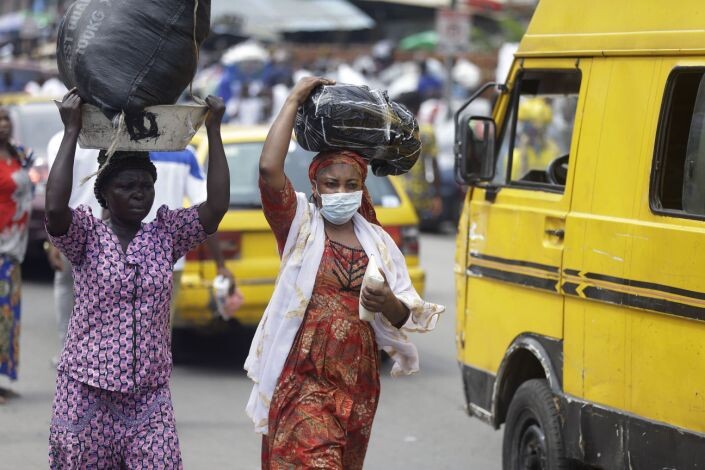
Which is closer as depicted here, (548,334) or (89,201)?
(548,334)

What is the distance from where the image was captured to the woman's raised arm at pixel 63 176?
461 centimetres

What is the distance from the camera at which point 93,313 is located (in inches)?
185

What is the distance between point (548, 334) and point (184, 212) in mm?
1960

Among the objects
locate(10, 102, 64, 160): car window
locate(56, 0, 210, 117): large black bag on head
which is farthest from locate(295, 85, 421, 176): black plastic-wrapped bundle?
locate(10, 102, 64, 160): car window

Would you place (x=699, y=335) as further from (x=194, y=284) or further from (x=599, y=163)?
(x=194, y=284)

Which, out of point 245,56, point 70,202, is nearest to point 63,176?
point 70,202

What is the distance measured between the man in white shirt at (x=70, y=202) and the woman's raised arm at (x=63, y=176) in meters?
2.84

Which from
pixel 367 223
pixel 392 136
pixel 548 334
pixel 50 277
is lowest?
pixel 50 277

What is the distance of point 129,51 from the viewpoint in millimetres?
4844

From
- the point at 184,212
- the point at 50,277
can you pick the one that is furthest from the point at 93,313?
the point at 50,277

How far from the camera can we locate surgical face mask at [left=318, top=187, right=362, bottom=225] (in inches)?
192

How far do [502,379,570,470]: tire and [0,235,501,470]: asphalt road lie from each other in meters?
1.07

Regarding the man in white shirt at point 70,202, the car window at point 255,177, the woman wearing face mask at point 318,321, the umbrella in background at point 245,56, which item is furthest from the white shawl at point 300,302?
the umbrella in background at point 245,56

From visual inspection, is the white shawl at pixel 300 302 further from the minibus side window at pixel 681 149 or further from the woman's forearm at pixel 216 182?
the minibus side window at pixel 681 149
